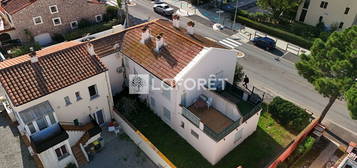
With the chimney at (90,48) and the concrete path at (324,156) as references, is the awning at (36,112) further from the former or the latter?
the concrete path at (324,156)

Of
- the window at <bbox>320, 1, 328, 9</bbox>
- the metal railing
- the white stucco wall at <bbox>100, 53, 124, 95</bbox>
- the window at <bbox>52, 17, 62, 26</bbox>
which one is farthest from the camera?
the window at <bbox>320, 1, 328, 9</bbox>

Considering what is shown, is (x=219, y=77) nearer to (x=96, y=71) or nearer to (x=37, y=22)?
(x=96, y=71)

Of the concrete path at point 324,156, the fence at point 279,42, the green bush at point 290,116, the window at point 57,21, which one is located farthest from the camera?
the fence at point 279,42

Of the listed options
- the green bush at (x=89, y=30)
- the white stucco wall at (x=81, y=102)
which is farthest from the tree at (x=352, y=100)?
the green bush at (x=89, y=30)

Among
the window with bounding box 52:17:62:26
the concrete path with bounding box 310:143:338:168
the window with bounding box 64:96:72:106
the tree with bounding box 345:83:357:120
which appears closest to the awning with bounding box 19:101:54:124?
the window with bounding box 64:96:72:106

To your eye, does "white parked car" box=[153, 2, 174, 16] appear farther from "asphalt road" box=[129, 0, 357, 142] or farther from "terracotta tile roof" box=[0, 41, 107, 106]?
"terracotta tile roof" box=[0, 41, 107, 106]

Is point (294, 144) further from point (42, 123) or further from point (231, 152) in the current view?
point (42, 123)

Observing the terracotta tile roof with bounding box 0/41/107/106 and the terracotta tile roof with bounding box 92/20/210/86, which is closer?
the terracotta tile roof with bounding box 0/41/107/106
